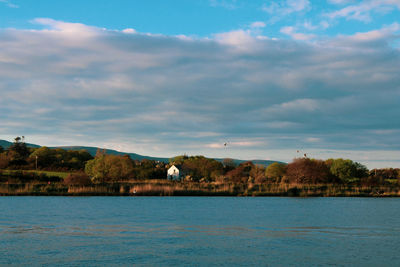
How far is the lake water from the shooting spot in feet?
58.9

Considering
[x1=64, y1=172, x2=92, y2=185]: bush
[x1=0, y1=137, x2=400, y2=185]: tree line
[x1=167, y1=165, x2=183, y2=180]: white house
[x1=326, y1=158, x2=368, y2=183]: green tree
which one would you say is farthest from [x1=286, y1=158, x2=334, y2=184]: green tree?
[x1=167, y1=165, x2=183, y2=180]: white house

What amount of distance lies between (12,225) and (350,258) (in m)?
18.6

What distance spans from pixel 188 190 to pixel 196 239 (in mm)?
39466

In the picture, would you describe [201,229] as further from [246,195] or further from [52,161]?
[52,161]

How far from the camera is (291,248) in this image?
811 inches

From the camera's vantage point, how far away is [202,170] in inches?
4911

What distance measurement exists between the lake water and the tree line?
37186 millimetres

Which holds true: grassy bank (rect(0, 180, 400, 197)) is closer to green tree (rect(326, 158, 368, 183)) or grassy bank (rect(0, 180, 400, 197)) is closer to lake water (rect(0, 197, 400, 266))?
lake water (rect(0, 197, 400, 266))

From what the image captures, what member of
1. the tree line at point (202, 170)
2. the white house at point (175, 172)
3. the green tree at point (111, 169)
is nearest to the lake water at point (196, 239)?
the tree line at point (202, 170)

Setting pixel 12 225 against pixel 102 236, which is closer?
pixel 102 236

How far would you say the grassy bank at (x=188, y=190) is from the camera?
60781mm

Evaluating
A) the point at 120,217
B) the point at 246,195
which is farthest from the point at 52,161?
the point at 120,217

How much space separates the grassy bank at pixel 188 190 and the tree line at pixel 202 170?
4542 millimetres

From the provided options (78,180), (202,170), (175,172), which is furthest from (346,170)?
(78,180)
